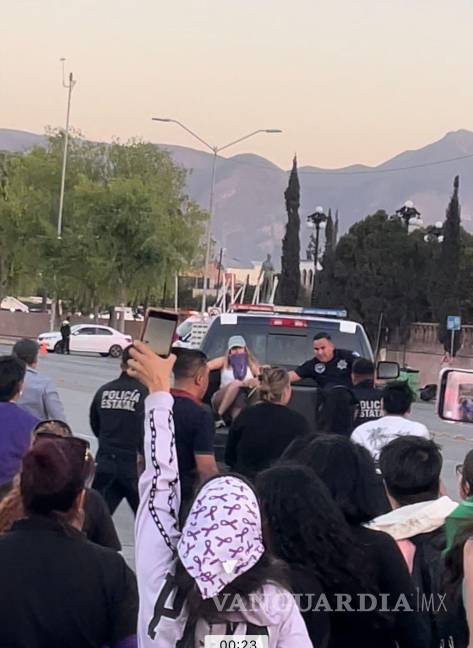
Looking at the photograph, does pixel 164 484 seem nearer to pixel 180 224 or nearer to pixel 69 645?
pixel 69 645

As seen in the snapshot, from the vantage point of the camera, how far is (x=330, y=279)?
5541cm

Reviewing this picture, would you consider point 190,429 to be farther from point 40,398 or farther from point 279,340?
point 279,340

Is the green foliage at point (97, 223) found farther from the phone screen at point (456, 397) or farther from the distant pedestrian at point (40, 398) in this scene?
the phone screen at point (456, 397)

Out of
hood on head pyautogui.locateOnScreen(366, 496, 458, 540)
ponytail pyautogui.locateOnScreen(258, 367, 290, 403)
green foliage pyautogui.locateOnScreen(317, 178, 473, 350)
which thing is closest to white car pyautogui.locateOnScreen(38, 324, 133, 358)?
green foliage pyautogui.locateOnScreen(317, 178, 473, 350)

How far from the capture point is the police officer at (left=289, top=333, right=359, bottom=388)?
9.31m

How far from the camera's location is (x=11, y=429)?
6.13 metres

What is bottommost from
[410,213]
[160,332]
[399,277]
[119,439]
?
[119,439]

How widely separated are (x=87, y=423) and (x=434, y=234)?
39009 millimetres

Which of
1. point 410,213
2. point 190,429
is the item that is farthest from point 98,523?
point 410,213

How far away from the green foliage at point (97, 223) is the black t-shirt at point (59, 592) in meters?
52.2

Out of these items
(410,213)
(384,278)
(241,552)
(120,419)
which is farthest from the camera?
(384,278)

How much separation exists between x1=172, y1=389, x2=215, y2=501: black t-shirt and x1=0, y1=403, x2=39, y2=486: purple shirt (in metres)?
0.82

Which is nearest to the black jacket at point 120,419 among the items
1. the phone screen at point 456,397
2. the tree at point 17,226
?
the phone screen at point 456,397

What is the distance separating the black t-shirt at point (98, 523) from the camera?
4.80m
